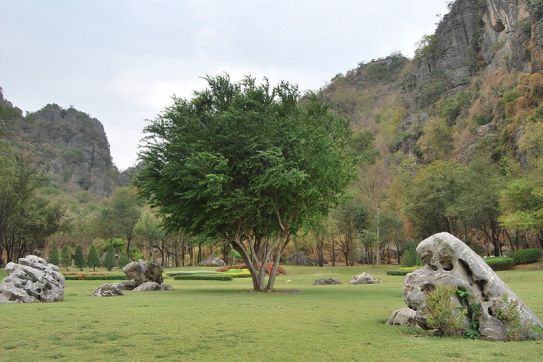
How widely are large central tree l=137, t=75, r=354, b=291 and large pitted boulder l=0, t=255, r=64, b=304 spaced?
612 cm

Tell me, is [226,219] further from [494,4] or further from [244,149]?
[494,4]

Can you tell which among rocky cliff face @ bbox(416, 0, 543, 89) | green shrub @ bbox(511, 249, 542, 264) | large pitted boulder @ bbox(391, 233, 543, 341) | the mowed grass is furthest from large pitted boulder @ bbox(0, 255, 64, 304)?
rocky cliff face @ bbox(416, 0, 543, 89)

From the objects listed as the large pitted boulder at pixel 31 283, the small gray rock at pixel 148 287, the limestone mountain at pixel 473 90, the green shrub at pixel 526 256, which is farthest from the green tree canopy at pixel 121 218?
the large pitted boulder at pixel 31 283

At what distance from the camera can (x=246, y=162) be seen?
2286 cm

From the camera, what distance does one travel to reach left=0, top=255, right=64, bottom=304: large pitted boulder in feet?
55.7

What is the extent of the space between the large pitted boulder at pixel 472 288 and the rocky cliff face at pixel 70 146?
146m

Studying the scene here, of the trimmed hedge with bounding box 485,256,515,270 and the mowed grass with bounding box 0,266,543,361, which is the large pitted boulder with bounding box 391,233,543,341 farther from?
the trimmed hedge with bounding box 485,256,515,270

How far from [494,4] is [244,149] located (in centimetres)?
7909

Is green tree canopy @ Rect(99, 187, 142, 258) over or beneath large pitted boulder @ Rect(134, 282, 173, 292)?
over

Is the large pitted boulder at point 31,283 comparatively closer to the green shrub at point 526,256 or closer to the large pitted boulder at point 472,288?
the large pitted boulder at point 472,288

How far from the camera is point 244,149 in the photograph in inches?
901

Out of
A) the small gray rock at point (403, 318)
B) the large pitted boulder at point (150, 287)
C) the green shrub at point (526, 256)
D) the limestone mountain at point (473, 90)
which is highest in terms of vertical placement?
the limestone mountain at point (473, 90)

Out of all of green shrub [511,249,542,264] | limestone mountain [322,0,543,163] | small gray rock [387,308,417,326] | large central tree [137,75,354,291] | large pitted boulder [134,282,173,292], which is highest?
limestone mountain [322,0,543,163]

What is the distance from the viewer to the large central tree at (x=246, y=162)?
22.1 meters
